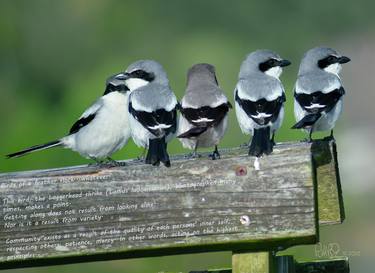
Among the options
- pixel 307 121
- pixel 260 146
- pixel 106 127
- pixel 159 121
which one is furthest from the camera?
pixel 106 127

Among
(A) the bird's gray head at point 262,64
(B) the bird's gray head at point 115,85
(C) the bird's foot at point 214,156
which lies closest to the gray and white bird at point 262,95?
(A) the bird's gray head at point 262,64

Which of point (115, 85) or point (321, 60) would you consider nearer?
point (321, 60)

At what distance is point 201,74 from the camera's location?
6.04 m

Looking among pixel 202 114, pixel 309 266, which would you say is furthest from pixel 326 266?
pixel 202 114

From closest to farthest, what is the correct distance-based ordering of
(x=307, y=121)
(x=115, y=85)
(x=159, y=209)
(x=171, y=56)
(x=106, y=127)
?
(x=159, y=209) < (x=307, y=121) < (x=106, y=127) < (x=115, y=85) < (x=171, y=56)

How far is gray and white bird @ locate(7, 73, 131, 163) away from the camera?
6586 millimetres

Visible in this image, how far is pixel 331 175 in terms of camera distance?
4066mm

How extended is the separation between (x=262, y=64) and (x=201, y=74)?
385 millimetres

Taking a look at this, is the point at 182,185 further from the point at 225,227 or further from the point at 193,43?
the point at 193,43

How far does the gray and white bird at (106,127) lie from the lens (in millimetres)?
6586

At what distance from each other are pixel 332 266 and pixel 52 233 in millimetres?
1140

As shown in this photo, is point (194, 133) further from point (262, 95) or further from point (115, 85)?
point (115, 85)

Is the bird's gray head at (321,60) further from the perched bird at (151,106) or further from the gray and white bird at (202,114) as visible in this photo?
the perched bird at (151,106)

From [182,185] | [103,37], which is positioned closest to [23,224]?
[182,185]
